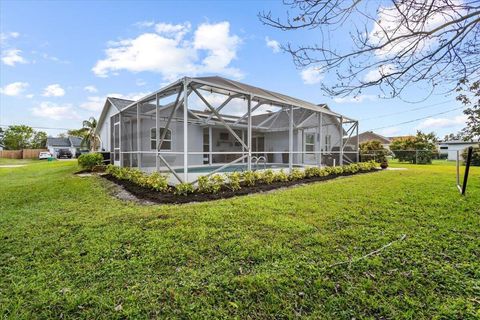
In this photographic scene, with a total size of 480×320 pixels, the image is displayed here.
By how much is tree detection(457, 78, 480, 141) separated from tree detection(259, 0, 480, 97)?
41cm

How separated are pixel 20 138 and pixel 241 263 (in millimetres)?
54282

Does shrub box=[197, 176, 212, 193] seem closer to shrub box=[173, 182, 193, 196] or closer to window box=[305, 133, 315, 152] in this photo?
shrub box=[173, 182, 193, 196]

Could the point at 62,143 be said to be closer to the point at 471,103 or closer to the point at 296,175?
the point at 296,175

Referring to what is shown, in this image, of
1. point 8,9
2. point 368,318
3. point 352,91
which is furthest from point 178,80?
point 8,9

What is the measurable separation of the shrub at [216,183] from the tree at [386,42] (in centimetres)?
404

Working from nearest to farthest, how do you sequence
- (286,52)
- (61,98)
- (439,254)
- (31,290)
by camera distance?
(31,290) < (439,254) < (286,52) < (61,98)

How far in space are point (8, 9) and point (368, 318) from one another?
1233cm

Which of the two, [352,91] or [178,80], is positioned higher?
[178,80]

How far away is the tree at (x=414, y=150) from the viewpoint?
68.1 ft

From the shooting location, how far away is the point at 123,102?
552 inches

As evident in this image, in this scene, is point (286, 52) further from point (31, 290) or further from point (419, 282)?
point (31, 290)

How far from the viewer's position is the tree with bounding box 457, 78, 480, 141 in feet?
11.7

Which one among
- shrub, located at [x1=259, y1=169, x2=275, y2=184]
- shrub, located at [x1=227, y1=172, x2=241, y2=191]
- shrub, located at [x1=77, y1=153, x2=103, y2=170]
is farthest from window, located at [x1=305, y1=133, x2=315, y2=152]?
shrub, located at [x1=77, y1=153, x2=103, y2=170]

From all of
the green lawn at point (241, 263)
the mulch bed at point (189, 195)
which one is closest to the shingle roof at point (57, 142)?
the mulch bed at point (189, 195)
